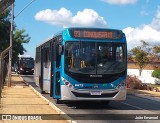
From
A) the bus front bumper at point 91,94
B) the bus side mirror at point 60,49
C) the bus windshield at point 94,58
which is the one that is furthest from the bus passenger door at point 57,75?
the bus windshield at point 94,58

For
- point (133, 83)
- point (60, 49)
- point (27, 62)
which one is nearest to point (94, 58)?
point (60, 49)

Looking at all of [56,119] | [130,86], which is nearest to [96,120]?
[56,119]

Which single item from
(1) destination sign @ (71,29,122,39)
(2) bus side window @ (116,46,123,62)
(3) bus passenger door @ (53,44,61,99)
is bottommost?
(3) bus passenger door @ (53,44,61,99)

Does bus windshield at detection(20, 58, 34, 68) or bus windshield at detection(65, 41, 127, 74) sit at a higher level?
bus windshield at detection(20, 58, 34, 68)

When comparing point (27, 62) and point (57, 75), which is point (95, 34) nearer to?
point (57, 75)

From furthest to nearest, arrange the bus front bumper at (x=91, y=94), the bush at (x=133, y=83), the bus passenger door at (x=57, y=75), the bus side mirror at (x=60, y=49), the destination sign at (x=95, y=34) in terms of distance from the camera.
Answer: the bush at (x=133, y=83) → the bus passenger door at (x=57, y=75) → the destination sign at (x=95, y=34) → the bus side mirror at (x=60, y=49) → the bus front bumper at (x=91, y=94)

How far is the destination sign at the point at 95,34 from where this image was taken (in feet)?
56.8

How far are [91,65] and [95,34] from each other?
140 cm

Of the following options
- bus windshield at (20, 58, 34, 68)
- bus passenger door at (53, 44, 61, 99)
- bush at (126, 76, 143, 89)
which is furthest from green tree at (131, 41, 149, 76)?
bus passenger door at (53, 44, 61, 99)

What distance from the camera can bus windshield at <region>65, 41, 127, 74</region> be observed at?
1689 cm

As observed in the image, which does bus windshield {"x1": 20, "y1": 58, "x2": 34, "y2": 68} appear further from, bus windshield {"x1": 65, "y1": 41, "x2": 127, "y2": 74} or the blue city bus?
bus windshield {"x1": 65, "y1": 41, "x2": 127, "y2": 74}

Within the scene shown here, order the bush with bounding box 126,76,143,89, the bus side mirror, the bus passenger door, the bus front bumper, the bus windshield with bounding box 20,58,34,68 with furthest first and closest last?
the bus windshield with bounding box 20,58,34,68 < the bush with bounding box 126,76,143,89 < the bus passenger door < the bus side mirror < the bus front bumper

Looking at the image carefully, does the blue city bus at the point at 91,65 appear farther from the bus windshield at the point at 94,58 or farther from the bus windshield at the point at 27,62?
the bus windshield at the point at 27,62

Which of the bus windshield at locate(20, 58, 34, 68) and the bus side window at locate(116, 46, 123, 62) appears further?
the bus windshield at locate(20, 58, 34, 68)
